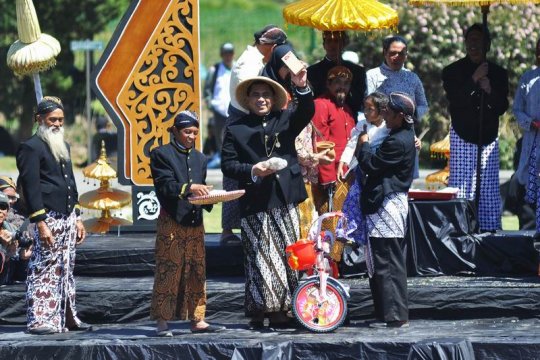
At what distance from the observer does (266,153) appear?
11078 millimetres

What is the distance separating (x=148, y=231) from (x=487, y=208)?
2.61 m

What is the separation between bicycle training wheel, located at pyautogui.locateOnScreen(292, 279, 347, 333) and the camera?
35.8 feet

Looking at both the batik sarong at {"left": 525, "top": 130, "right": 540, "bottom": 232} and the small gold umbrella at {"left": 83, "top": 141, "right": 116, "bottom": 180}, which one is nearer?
the batik sarong at {"left": 525, "top": 130, "right": 540, "bottom": 232}

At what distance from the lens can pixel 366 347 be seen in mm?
10609

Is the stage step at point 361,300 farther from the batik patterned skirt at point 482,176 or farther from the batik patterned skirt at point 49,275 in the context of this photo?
the batik patterned skirt at point 482,176

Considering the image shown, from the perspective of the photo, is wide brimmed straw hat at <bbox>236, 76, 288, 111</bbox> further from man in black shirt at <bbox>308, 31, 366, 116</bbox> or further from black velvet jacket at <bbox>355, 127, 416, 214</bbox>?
man in black shirt at <bbox>308, 31, 366, 116</bbox>

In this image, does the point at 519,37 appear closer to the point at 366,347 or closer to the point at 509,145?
the point at 509,145

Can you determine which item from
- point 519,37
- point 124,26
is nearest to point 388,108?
point 124,26

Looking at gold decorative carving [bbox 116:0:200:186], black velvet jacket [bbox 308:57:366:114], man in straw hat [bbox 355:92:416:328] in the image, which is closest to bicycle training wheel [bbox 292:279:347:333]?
man in straw hat [bbox 355:92:416:328]

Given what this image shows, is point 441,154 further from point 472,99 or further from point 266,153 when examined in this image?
point 266,153

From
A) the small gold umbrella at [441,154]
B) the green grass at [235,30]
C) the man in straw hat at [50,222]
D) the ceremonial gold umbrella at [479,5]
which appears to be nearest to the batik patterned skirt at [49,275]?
the man in straw hat at [50,222]

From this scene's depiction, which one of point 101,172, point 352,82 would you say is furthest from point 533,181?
point 101,172

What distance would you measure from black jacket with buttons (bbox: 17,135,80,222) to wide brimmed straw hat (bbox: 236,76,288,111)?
4.00ft

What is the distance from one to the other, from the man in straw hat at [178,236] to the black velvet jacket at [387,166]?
104 centimetres
